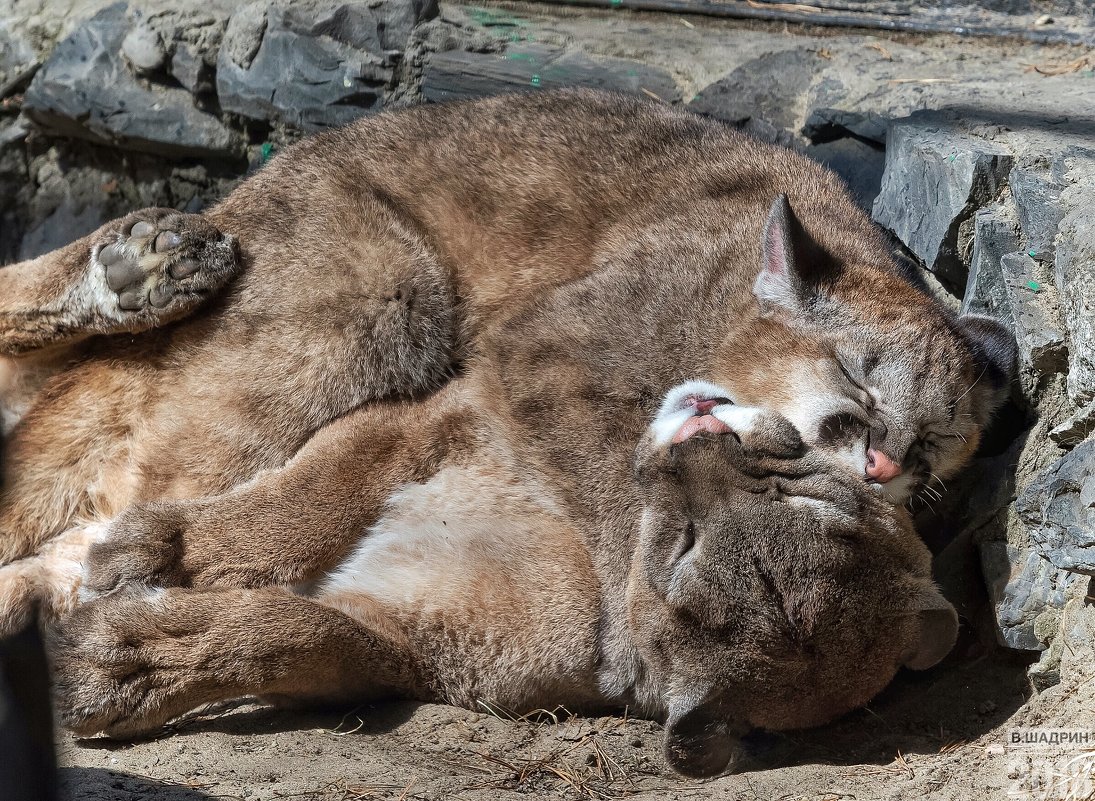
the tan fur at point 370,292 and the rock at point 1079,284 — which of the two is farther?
the tan fur at point 370,292

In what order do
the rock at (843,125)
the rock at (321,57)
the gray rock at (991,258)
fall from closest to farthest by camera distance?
the gray rock at (991,258), the rock at (843,125), the rock at (321,57)

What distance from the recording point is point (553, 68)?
21.2ft

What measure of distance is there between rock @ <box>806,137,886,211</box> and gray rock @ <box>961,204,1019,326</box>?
1.00 metres

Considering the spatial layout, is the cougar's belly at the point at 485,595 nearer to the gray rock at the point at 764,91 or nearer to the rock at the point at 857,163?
the rock at the point at 857,163

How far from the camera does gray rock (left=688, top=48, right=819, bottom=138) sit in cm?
607

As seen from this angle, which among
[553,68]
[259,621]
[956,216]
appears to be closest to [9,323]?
[259,621]

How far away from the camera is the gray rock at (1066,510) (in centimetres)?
350

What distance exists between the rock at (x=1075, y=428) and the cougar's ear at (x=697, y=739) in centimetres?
159

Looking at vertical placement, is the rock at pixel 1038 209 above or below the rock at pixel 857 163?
above

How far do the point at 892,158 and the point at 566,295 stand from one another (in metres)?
1.79

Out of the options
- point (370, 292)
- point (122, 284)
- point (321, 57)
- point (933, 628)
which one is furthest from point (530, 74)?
point (933, 628)

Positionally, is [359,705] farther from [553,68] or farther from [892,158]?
[553,68]

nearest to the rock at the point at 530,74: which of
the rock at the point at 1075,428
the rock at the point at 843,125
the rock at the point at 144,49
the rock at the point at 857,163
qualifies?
the rock at the point at 843,125

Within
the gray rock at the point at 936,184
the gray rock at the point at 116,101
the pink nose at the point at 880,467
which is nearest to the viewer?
the pink nose at the point at 880,467
